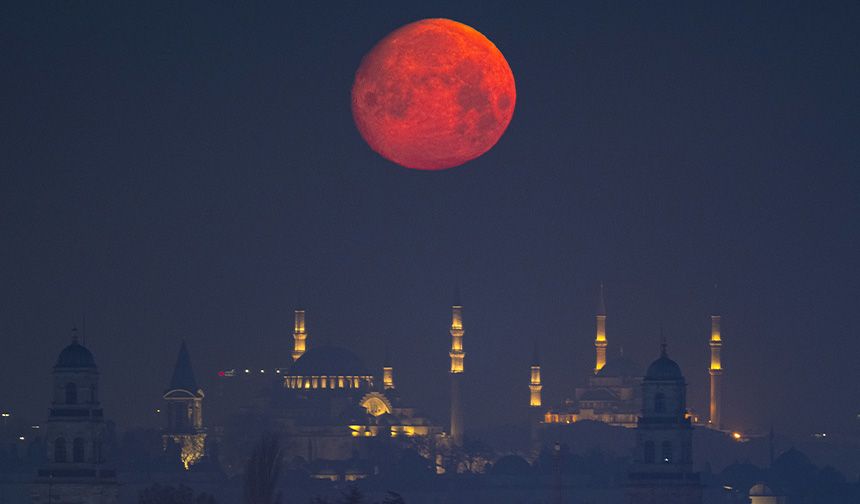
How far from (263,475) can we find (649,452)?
29.5 m

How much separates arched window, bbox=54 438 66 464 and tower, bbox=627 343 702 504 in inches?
988

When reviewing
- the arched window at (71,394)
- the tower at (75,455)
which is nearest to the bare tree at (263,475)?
the tower at (75,455)

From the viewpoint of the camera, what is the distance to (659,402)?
437 ft

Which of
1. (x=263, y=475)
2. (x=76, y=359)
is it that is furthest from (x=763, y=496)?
(x=263, y=475)

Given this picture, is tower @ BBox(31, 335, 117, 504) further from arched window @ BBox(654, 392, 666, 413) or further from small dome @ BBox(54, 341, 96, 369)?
arched window @ BBox(654, 392, 666, 413)

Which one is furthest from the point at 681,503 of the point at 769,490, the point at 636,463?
the point at 769,490

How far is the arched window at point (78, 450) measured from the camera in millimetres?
123062

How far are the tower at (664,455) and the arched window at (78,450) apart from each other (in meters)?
24.5

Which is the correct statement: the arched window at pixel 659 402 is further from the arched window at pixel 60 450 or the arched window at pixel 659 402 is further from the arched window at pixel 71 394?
the arched window at pixel 60 450

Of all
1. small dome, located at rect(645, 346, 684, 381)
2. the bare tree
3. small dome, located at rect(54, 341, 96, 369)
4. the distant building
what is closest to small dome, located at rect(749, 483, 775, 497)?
the distant building

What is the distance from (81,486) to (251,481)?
16567 millimetres

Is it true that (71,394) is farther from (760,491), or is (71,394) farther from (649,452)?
(760,491)

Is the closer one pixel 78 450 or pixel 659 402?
pixel 78 450

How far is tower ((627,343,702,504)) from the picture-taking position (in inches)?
5182
